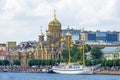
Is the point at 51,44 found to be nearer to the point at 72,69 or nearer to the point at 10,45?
the point at 72,69

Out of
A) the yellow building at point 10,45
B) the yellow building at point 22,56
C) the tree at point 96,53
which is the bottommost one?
the tree at point 96,53

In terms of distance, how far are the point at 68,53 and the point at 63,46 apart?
12.2m

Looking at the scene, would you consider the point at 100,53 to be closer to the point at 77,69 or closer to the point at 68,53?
the point at 68,53

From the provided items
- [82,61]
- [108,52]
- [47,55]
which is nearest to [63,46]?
[47,55]

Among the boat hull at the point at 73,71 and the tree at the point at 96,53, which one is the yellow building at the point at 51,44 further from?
the boat hull at the point at 73,71

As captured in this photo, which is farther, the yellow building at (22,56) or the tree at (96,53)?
the yellow building at (22,56)

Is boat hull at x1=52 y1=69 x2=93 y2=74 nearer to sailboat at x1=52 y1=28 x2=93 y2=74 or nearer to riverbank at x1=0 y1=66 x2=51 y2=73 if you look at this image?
sailboat at x1=52 y1=28 x2=93 y2=74

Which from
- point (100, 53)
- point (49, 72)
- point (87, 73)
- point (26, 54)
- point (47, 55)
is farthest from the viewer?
point (26, 54)

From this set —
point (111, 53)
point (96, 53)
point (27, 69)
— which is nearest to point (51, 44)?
point (111, 53)

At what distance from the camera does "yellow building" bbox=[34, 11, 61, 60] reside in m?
133

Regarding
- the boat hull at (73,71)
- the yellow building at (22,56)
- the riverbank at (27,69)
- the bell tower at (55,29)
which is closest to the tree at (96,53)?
the riverbank at (27,69)

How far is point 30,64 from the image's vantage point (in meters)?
128

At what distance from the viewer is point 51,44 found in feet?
449

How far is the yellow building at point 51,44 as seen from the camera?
133m
